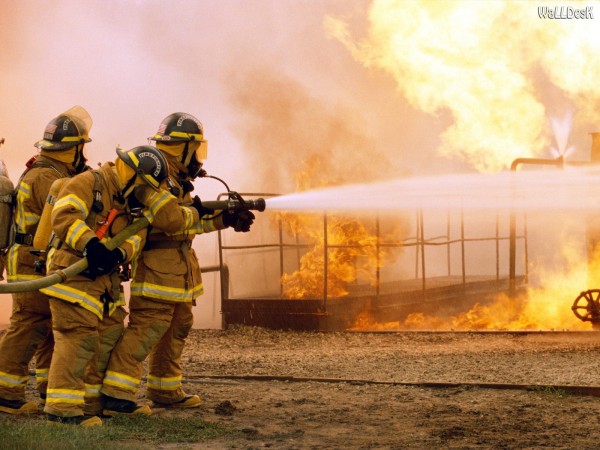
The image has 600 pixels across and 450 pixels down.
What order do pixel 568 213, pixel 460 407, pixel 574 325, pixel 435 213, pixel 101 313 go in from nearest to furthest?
pixel 101 313 → pixel 460 407 → pixel 574 325 → pixel 568 213 → pixel 435 213

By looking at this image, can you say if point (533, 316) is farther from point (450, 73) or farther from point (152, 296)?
point (152, 296)

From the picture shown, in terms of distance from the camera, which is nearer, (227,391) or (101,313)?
(101,313)

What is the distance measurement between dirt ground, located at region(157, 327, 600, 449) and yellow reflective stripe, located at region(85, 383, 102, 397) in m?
0.72

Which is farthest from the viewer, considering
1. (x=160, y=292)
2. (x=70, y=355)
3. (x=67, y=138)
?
(x=67, y=138)

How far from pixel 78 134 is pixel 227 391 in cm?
241

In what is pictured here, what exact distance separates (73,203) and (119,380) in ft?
4.26

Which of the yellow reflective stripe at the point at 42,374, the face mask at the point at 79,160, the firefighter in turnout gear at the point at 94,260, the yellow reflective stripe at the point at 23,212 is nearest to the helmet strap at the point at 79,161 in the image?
the face mask at the point at 79,160

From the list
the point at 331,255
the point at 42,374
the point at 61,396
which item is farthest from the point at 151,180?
the point at 331,255

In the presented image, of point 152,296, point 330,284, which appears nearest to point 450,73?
point 330,284

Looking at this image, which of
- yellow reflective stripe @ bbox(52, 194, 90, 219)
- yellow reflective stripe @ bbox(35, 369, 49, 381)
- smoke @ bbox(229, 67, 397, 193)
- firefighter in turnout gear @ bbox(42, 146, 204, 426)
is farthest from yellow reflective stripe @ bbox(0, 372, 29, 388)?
smoke @ bbox(229, 67, 397, 193)

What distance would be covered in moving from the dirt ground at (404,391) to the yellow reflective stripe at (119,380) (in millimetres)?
562

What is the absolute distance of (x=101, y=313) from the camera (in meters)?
6.05

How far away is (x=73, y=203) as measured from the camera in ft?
19.4

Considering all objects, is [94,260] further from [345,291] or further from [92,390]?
[345,291]
